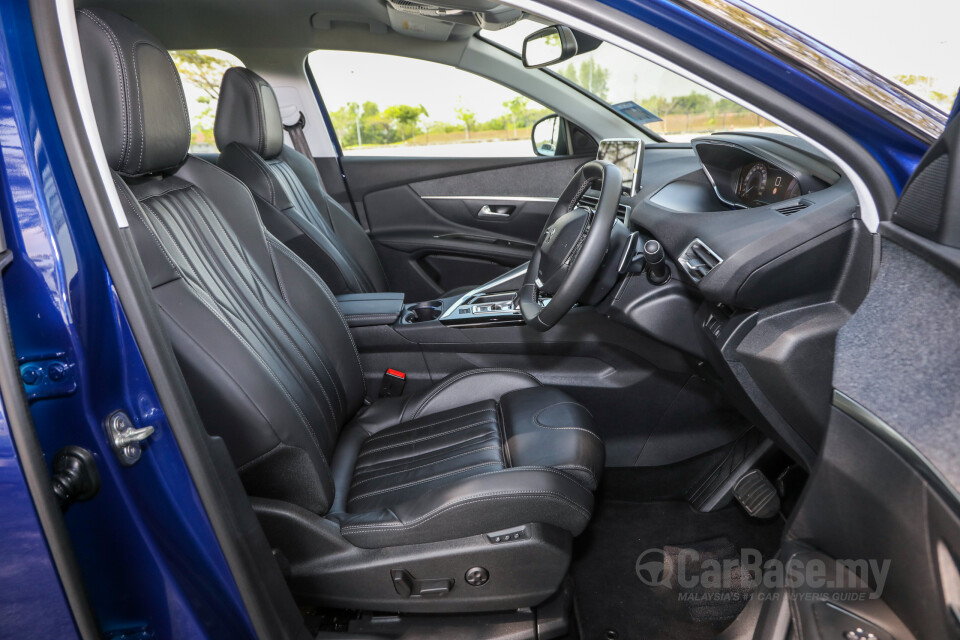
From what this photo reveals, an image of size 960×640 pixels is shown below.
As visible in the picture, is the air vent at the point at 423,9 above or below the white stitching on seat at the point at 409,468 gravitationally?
above

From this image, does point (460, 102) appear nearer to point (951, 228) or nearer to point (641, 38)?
point (641, 38)

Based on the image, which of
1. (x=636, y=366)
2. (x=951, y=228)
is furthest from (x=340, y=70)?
(x=951, y=228)

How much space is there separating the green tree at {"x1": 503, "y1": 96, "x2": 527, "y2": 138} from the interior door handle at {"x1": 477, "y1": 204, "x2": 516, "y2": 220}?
0.38m

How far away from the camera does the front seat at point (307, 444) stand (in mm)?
1255

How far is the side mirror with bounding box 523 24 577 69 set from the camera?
2.22m

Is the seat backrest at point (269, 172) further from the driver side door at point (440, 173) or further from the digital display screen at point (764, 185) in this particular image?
the digital display screen at point (764, 185)

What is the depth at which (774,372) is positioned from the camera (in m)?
1.26

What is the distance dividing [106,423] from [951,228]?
3.66ft

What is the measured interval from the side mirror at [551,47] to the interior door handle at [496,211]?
3.74 feet

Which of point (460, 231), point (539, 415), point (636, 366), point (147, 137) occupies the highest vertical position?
point (147, 137)

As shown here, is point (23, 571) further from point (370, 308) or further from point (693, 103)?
point (693, 103)

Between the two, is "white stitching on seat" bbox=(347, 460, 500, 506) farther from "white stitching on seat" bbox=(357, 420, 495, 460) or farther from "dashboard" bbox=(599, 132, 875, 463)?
"dashboard" bbox=(599, 132, 875, 463)

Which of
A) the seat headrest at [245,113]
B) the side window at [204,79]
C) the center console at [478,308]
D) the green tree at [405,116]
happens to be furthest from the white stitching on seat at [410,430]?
the green tree at [405,116]

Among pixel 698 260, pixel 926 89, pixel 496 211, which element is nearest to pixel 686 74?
pixel 926 89
